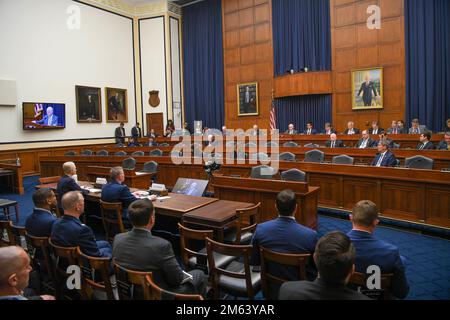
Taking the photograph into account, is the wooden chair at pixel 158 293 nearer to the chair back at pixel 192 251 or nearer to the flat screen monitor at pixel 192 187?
the chair back at pixel 192 251

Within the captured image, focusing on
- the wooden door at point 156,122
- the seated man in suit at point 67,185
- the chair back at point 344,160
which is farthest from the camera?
the wooden door at point 156,122

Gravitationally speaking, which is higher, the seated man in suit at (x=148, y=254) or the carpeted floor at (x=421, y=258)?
the seated man in suit at (x=148, y=254)

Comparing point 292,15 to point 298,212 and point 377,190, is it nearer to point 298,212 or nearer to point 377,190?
point 377,190

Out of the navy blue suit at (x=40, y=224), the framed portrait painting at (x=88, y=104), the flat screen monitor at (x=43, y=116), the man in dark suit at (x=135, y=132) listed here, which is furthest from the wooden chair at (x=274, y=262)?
the framed portrait painting at (x=88, y=104)

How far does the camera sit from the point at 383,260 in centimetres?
226

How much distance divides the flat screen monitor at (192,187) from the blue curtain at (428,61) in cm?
893

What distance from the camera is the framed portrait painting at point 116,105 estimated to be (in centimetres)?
1486

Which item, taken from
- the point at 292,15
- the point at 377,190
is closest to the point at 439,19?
the point at 292,15

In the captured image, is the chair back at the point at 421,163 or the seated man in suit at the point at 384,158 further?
the seated man in suit at the point at 384,158

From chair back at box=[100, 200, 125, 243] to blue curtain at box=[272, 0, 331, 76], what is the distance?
34.7ft

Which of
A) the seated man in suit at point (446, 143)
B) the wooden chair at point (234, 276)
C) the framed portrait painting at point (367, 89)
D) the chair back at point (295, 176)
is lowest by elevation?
the wooden chair at point (234, 276)

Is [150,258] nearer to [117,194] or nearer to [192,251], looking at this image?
[192,251]

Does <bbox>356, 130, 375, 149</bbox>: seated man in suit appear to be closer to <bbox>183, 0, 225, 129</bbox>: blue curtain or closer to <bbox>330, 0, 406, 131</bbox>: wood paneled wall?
<bbox>330, 0, 406, 131</bbox>: wood paneled wall

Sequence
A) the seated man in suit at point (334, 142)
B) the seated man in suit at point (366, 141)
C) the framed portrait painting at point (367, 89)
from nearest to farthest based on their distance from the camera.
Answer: the seated man in suit at point (366, 141)
the seated man in suit at point (334, 142)
the framed portrait painting at point (367, 89)
